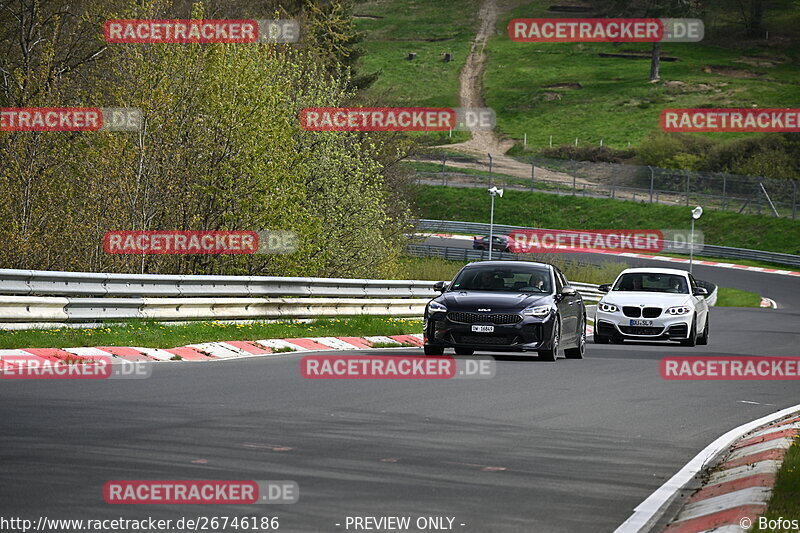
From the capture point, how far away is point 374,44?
156m

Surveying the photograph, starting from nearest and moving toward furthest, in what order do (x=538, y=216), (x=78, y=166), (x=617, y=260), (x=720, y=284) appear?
1. (x=78, y=166)
2. (x=720, y=284)
3. (x=617, y=260)
4. (x=538, y=216)

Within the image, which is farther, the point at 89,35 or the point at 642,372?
the point at 89,35

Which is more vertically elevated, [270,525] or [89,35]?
[89,35]

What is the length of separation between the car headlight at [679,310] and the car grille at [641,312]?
0.82ft

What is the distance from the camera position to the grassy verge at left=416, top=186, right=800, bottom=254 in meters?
71.2

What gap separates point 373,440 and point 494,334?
27.9ft

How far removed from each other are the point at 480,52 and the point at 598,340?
425 ft

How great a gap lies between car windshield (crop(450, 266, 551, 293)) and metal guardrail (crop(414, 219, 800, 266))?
38.4 m

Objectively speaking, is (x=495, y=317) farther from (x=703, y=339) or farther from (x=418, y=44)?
(x=418, y=44)

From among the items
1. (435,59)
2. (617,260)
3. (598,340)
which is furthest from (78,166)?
(435,59)

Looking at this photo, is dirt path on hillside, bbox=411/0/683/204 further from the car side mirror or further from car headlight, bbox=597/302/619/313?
the car side mirror

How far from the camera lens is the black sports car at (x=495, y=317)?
61.0ft

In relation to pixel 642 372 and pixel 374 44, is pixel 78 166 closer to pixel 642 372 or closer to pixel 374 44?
pixel 642 372

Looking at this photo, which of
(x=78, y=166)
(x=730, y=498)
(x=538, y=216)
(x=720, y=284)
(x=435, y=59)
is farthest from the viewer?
(x=435, y=59)
